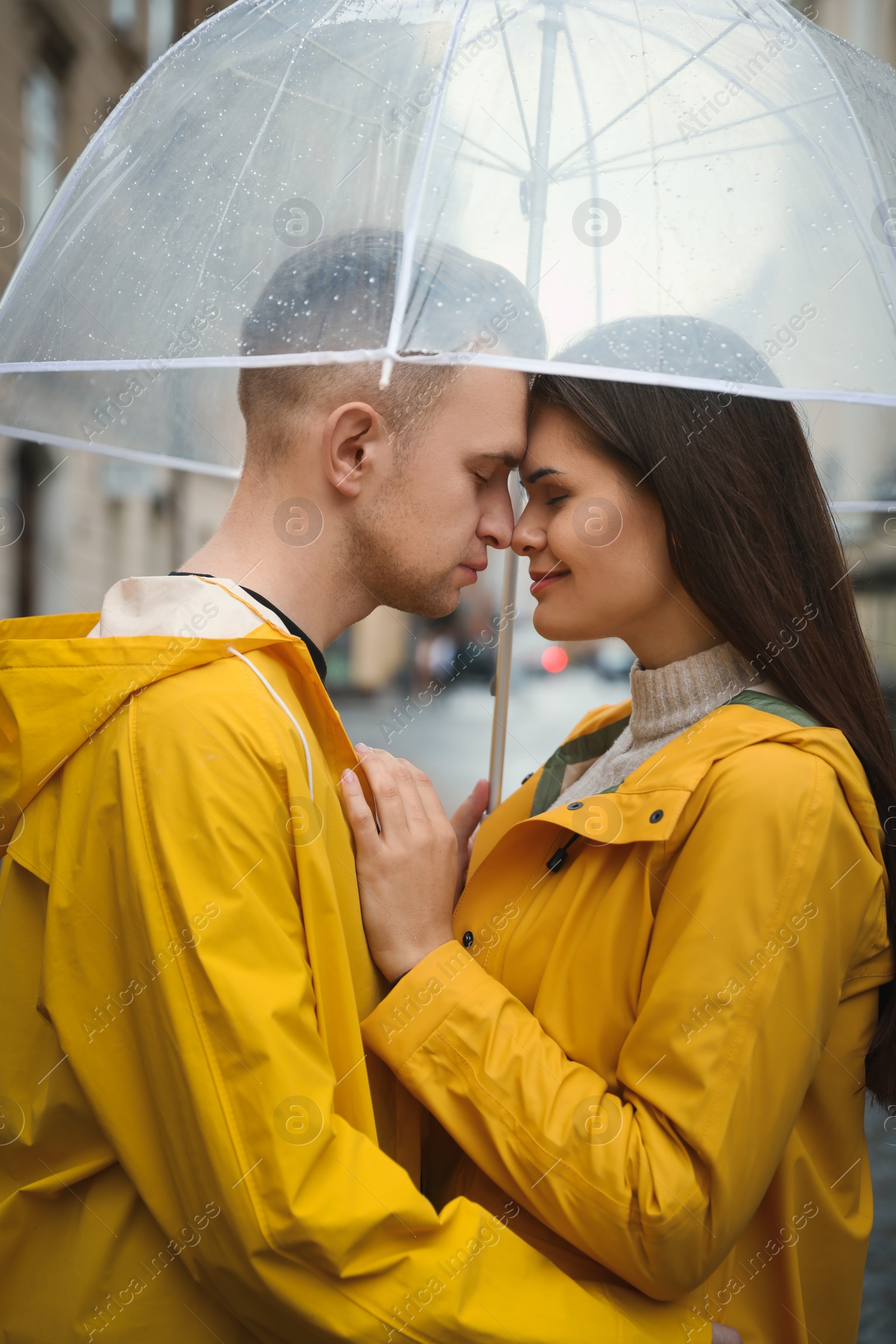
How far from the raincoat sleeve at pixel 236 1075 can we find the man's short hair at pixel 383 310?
2.06 feet

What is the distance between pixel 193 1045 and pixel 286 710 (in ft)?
1.71

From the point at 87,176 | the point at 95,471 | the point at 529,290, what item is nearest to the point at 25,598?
the point at 95,471

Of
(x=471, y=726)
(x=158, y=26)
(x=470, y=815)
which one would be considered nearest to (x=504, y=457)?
(x=470, y=815)

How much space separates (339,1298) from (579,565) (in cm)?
136

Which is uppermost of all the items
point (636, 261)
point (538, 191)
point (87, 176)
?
point (87, 176)

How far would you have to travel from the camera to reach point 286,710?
1.68 metres

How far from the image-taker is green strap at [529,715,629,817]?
263 cm

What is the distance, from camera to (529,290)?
5.91 ft

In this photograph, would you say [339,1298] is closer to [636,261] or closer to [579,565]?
[579,565]

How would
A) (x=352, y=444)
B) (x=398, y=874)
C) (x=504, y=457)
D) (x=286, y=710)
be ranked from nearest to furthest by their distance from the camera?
(x=286, y=710) → (x=398, y=874) → (x=352, y=444) → (x=504, y=457)

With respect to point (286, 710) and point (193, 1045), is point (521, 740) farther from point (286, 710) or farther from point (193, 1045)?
point (193, 1045)
